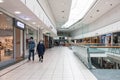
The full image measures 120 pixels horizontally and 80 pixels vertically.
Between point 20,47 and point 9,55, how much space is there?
103 inches

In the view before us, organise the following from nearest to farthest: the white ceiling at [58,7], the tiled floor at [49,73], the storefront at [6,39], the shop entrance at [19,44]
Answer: the tiled floor at [49,73] → the white ceiling at [58,7] → the storefront at [6,39] → the shop entrance at [19,44]

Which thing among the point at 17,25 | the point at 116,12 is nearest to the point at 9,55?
the point at 17,25

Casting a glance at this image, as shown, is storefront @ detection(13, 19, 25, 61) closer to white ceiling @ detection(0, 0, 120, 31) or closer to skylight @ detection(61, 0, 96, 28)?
white ceiling @ detection(0, 0, 120, 31)

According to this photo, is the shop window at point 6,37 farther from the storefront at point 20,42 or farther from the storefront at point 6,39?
the storefront at point 20,42

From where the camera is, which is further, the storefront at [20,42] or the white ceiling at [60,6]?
the white ceiling at [60,6]

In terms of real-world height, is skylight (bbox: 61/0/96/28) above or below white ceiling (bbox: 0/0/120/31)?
above

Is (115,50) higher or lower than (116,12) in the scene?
lower

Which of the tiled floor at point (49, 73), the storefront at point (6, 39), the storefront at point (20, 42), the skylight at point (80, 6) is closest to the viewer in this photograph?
the tiled floor at point (49, 73)

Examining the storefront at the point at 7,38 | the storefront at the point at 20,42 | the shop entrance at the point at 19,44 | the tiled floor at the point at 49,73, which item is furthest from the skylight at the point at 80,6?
the tiled floor at the point at 49,73

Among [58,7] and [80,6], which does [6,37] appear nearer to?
[58,7]

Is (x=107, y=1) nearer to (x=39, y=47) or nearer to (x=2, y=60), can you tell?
(x=39, y=47)

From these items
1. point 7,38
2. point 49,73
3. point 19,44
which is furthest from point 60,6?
point 49,73

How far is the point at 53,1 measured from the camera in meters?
17.6

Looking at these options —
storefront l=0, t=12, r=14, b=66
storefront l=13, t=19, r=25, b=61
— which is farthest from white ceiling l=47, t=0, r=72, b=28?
storefront l=0, t=12, r=14, b=66
